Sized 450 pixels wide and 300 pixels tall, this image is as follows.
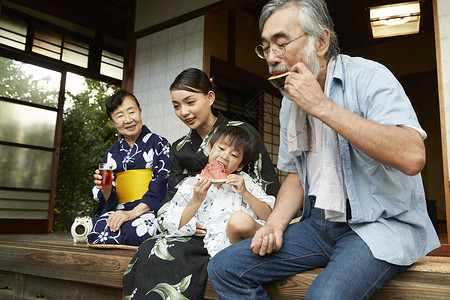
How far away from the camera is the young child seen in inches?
76.8

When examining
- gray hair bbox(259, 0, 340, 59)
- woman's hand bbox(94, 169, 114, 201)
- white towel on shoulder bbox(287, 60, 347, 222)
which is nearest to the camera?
white towel on shoulder bbox(287, 60, 347, 222)

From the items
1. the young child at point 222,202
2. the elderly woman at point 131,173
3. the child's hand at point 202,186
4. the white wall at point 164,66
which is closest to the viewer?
the child's hand at point 202,186

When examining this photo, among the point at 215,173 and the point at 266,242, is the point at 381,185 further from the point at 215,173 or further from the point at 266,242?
→ the point at 215,173

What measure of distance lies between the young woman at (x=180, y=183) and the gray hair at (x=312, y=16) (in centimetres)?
81

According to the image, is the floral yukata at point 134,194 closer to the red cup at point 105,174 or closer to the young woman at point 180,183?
the red cup at point 105,174

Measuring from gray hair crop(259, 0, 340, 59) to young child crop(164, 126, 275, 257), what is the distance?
696 millimetres

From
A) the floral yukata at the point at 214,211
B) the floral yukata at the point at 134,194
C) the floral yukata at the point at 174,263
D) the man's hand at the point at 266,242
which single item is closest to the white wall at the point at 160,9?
the floral yukata at the point at 134,194

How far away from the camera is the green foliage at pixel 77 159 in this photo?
8266mm

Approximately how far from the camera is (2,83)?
20.3 ft

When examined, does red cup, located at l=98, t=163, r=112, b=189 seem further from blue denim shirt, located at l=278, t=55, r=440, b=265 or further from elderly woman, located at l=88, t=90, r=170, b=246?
blue denim shirt, located at l=278, t=55, r=440, b=265

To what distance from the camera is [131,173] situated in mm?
3238

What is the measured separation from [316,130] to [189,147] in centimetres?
112

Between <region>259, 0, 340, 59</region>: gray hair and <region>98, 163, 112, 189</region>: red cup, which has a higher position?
<region>259, 0, 340, 59</region>: gray hair

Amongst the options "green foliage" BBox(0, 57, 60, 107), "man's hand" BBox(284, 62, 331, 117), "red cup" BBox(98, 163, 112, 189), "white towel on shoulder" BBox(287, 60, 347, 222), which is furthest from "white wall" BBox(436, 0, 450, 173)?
"green foliage" BBox(0, 57, 60, 107)
